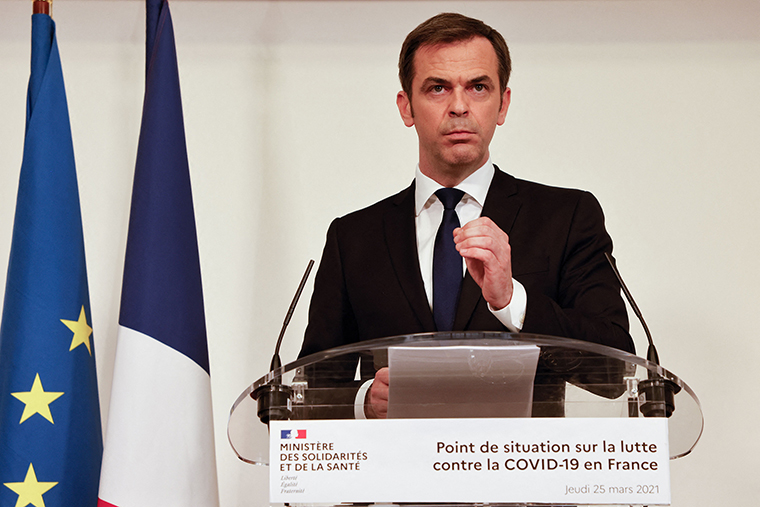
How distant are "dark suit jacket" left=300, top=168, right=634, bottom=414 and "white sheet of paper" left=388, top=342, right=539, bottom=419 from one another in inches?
18.1

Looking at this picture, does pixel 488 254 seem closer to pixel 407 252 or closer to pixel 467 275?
pixel 467 275

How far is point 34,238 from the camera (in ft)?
6.97

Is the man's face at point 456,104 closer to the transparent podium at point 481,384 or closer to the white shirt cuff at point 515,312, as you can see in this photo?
the white shirt cuff at point 515,312

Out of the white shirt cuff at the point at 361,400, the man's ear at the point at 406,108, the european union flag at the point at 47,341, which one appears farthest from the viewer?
the man's ear at the point at 406,108

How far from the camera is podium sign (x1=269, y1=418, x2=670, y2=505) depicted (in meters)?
1.05

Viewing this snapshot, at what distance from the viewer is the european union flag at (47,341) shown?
1.98m

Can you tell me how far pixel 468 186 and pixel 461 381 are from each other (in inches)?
36.7

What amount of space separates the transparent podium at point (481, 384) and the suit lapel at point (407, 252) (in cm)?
52

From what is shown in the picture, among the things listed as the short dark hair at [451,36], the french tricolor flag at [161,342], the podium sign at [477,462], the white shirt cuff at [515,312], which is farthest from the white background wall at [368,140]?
the podium sign at [477,462]

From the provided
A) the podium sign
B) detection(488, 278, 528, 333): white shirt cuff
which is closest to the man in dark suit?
detection(488, 278, 528, 333): white shirt cuff

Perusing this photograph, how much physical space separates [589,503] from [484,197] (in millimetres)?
1019

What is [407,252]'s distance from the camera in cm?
189

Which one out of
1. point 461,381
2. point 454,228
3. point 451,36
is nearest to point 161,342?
point 454,228

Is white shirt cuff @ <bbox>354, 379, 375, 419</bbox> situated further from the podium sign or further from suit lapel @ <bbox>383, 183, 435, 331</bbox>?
suit lapel @ <bbox>383, 183, 435, 331</bbox>
